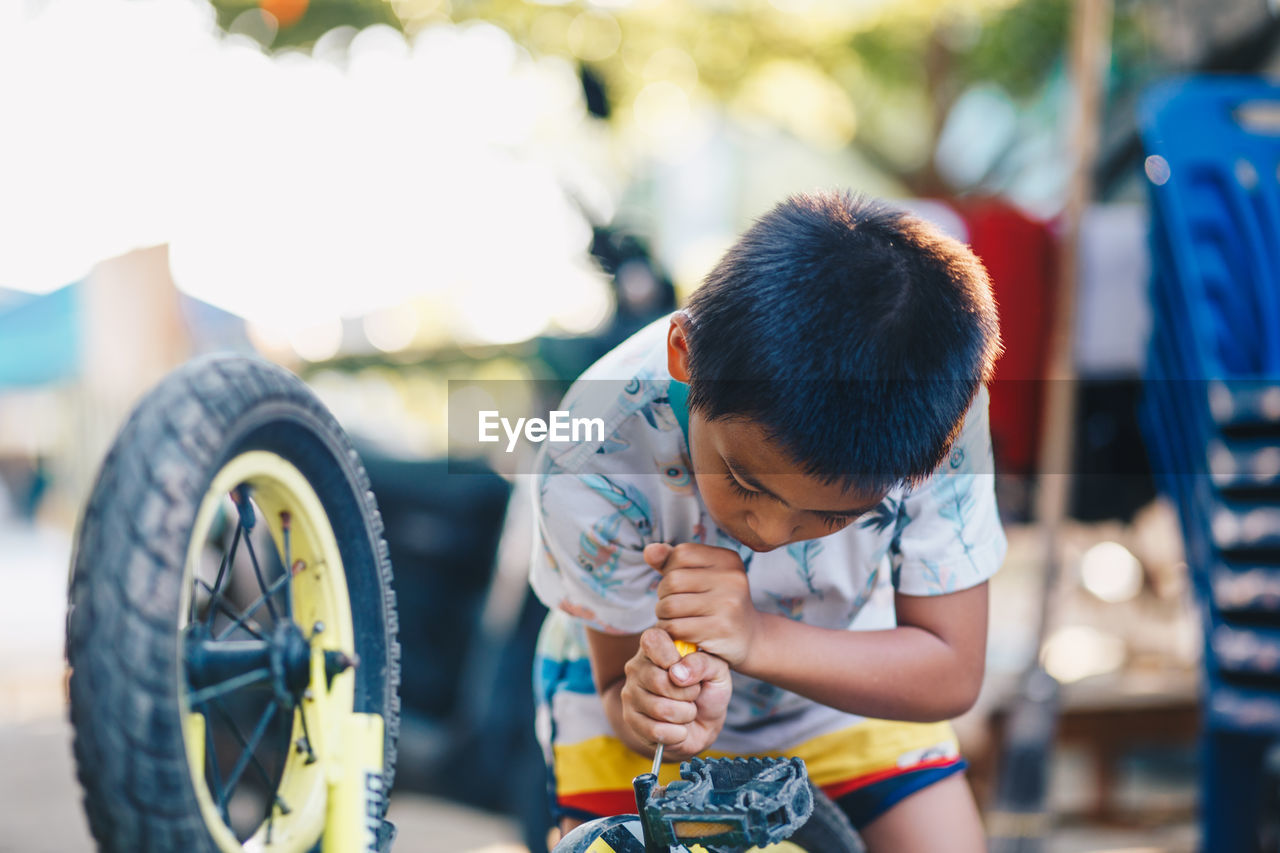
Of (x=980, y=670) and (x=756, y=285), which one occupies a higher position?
(x=756, y=285)

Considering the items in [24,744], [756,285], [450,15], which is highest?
[450,15]

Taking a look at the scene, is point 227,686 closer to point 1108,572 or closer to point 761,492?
point 761,492

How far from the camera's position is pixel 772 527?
812mm

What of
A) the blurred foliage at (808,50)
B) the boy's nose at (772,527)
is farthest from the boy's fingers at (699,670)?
the blurred foliage at (808,50)

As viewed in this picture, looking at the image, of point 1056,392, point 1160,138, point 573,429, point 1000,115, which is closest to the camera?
point 573,429

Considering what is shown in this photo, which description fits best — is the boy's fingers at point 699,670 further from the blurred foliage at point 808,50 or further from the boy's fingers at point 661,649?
the blurred foliage at point 808,50

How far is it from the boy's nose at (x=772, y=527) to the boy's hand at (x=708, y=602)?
1.2 inches

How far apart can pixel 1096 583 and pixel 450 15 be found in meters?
4.02

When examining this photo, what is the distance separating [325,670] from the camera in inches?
31.1

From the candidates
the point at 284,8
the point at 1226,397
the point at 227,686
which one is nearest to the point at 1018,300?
the point at 1226,397

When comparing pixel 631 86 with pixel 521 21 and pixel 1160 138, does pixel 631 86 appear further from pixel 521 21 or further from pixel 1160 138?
pixel 1160 138

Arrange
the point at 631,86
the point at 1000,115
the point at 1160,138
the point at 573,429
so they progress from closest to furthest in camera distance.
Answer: the point at 573,429
the point at 1160,138
the point at 631,86
the point at 1000,115

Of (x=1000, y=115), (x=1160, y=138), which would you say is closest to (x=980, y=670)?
(x=1160, y=138)

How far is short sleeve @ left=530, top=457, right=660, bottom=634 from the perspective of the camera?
3.26 ft
